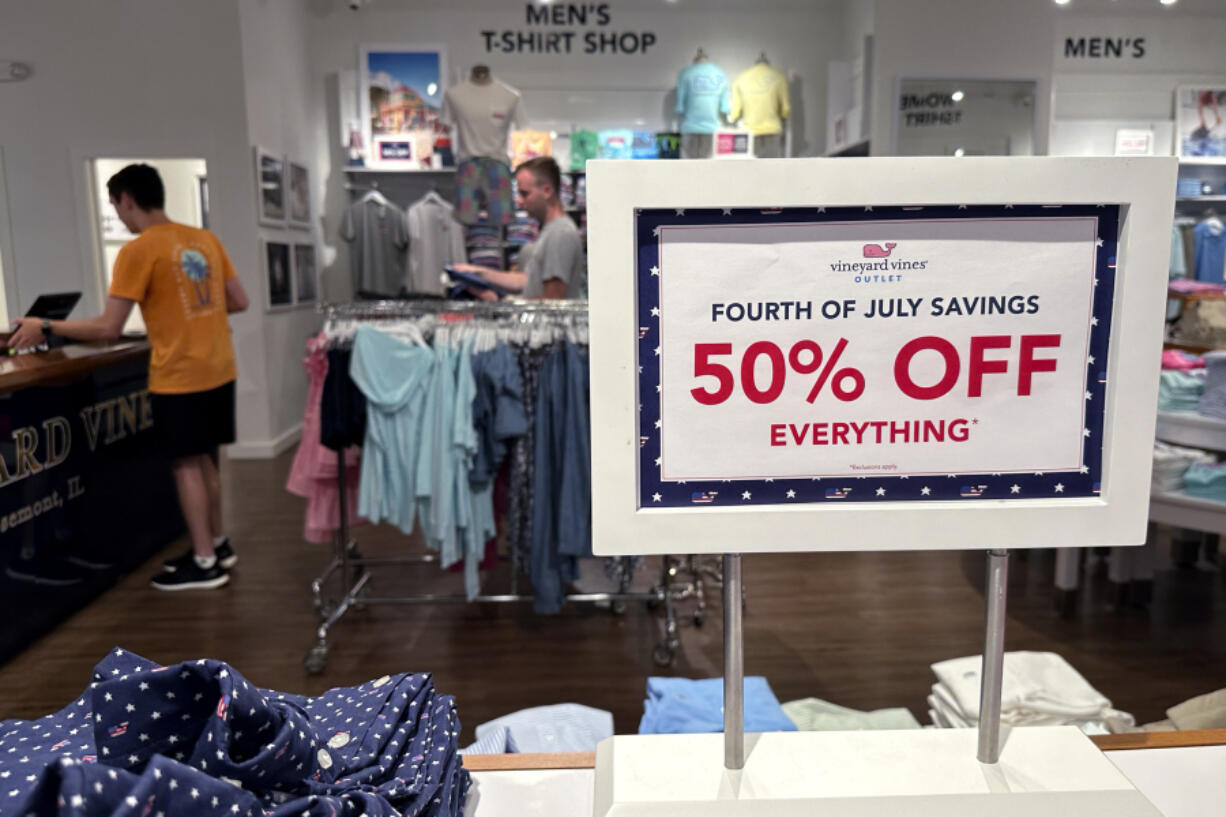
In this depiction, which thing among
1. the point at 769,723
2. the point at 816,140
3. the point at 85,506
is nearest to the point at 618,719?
the point at 769,723

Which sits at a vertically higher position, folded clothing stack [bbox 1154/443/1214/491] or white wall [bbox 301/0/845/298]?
white wall [bbox 301/0/845/298]

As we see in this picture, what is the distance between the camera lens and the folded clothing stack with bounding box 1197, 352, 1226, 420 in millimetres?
3211

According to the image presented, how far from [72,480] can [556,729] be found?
2940 millimetres

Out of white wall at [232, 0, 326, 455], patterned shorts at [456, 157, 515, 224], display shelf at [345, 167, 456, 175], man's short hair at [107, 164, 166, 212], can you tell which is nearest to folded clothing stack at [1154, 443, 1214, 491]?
man's short hair at [107, 164, 166, 212]

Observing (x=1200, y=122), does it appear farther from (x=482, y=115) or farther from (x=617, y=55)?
(x=482, y=115)

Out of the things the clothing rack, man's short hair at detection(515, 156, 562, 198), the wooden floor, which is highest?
man's short hair at detection(515, 156, 562, 198)

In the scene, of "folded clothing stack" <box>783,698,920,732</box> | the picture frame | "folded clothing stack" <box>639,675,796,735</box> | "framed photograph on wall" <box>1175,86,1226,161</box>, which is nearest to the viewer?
"folded clothing stack" <box>639,675,796,735</box>

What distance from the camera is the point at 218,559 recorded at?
162 inches

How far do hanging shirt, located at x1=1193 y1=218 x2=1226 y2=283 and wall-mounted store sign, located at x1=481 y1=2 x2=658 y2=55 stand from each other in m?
4.71

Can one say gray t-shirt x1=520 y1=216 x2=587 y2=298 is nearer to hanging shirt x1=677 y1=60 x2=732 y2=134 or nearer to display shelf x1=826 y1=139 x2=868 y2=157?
display shelf x1=826 y1=139 x2=868 y2=157

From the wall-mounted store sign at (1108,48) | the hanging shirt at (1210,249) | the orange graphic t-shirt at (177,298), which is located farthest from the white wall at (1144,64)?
the orange graphic t-shirt at (177,298)

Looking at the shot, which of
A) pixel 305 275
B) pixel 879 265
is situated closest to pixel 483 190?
pixel 305 275

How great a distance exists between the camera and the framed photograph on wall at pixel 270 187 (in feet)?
20.9

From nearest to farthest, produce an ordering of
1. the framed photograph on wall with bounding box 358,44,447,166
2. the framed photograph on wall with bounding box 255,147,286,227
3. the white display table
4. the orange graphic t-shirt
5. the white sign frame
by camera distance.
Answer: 1. the white sign frame
2. the white display table
3. the orange graphic t-shirt
4. the framed photograph on wall with bounding box 255,147,286,227
5. the framed photograph on wall with bounding box 358,44,447,166
